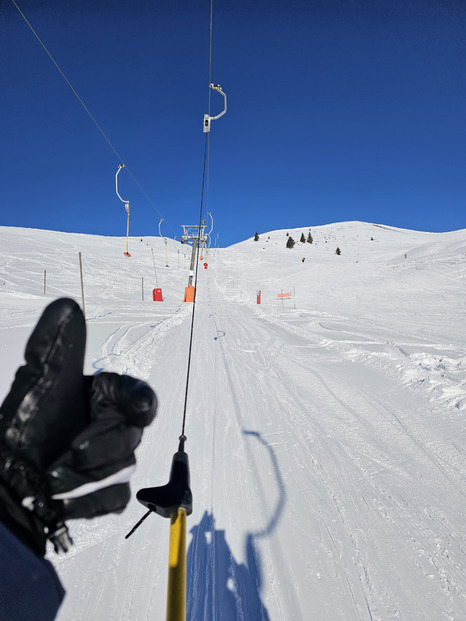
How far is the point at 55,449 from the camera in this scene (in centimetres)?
118

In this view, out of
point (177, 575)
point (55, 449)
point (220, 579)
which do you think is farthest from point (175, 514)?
point (220, 579)

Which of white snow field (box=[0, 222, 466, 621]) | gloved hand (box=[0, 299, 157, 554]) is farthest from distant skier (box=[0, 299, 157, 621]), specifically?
white snow field (box=[0, 222, 466, 621])

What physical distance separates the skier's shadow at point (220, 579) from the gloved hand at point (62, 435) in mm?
959

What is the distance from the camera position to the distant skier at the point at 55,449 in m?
1.02

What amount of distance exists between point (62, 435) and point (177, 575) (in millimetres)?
670

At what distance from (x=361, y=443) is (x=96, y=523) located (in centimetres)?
254

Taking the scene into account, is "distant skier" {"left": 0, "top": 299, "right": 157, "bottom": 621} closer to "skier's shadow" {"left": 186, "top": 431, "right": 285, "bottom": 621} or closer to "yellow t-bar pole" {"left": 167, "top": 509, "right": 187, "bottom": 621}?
"yellow t-bar pole" {"left": 167, "top": 509, "right": 187, "bottom": 621}

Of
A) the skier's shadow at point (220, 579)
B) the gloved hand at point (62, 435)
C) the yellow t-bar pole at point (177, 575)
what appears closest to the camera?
the yellow t-bar pole at point (177, 575)

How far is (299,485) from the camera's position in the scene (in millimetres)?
2514

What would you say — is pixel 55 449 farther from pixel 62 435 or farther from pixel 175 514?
pixel 175 514

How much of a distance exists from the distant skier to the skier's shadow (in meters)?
0.96

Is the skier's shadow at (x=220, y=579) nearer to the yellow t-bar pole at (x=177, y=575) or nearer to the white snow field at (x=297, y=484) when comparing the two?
the white snow field at (x=297, y=484)

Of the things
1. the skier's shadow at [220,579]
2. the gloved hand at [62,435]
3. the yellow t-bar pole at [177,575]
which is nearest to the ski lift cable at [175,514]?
the yellow t-bar pole at [177,575]

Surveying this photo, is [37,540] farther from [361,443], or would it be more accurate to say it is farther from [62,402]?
[361,443]
